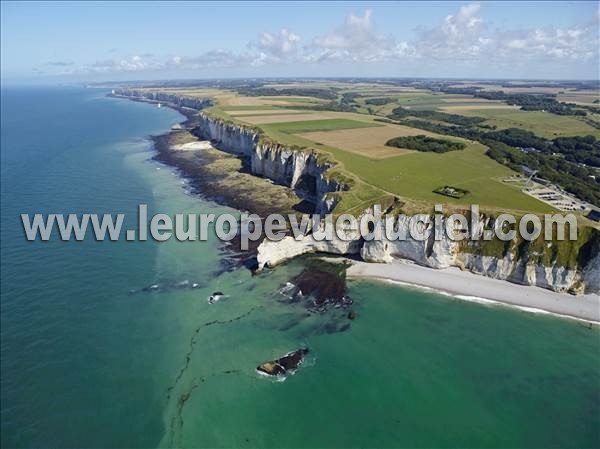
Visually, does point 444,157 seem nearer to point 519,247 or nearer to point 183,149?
point 519,247

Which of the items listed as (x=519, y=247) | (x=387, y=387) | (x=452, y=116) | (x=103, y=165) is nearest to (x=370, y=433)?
(x=387, y=387)

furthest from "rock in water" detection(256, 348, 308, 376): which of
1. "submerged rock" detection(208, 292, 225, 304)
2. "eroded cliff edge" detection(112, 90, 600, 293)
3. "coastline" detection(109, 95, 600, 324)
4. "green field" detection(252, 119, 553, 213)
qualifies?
"green field" detection(252, 119, 553, 213)

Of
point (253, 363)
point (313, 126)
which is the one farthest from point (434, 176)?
point (313, 126)

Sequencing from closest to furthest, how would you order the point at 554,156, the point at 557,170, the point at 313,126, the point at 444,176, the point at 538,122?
the point at 444,176 → the point at 557,170 → the point at 554,156 → the point at 313,126 → the point at 538,122

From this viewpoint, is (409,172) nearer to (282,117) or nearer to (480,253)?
(480,253)

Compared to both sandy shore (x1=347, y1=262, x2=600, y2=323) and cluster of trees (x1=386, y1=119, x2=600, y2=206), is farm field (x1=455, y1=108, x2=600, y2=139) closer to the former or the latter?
cluster of trees (x1=386, y1=119, x2=600, y2=206)
